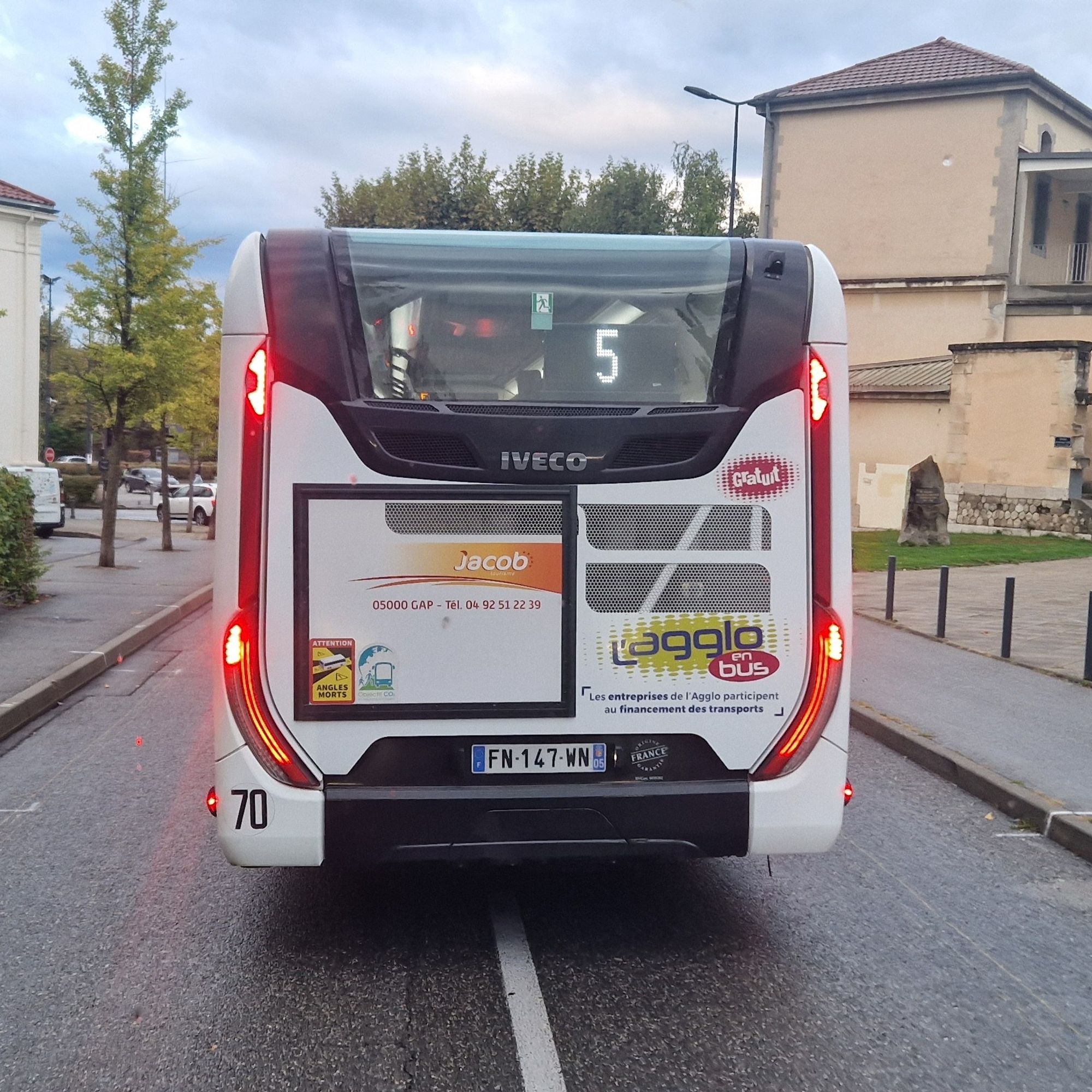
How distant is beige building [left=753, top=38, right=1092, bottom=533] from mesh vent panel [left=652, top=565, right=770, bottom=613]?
2954cm

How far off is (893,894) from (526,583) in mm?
2402

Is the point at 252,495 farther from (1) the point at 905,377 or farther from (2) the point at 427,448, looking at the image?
(1) the point at 905,377

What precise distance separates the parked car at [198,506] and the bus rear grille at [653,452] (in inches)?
1141

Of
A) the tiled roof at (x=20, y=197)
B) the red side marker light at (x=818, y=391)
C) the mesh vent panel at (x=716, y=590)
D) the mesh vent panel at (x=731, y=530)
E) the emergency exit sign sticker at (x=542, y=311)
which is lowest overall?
the mesh vent panel at (x=716, y=590)

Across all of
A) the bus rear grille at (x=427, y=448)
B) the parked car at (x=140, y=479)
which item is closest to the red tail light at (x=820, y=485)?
the bus rear grille at (x=427, y=448)

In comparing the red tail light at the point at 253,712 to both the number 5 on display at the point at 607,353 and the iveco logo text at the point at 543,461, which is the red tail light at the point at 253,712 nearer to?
the iveco logo text at the point at 543,461

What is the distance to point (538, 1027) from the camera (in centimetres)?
391

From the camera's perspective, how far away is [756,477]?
4.34 metres

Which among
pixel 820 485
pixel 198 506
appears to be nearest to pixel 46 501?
pixel 198 506

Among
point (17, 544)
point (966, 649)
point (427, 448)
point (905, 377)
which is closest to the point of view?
point (427, 448)

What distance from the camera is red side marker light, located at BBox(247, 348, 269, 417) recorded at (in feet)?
13.7

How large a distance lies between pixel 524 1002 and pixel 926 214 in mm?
37649

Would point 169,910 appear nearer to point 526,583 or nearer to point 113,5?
point 526,583

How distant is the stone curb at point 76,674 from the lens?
8.62 metres
